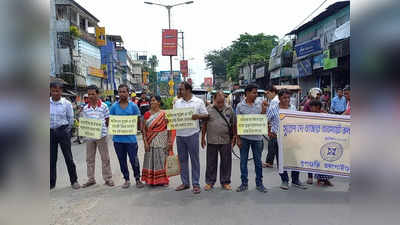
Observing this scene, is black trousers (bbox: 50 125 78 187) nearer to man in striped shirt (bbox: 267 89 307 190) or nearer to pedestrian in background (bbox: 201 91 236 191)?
pedestrian in background (bbox: 201 91 236 191)

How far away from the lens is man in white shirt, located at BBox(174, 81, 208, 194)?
209 inches

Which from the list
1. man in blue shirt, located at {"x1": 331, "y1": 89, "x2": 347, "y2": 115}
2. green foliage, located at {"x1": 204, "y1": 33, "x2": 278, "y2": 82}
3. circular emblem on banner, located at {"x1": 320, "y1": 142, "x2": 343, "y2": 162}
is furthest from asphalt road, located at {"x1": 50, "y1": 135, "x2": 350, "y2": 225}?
green foliage, located at {"x1": 204, "y1": 33, "x2": 278, "y2": 82}

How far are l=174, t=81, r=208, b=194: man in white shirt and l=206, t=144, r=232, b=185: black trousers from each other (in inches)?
8.5

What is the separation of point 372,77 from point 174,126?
4128mm

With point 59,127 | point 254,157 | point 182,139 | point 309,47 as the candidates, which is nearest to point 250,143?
point 254,157

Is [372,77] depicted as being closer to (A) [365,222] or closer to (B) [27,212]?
(A) [365,222]

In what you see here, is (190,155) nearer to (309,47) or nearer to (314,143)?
(314,143)

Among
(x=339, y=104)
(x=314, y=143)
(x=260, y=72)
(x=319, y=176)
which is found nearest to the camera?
(x=314, y=143)

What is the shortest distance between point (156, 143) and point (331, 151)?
111 inches

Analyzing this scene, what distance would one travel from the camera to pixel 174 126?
530 cm

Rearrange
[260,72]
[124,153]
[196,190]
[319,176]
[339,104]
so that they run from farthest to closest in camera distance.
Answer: [260,72] → [339,104] → [124,153] → [319,176] → [196,190]

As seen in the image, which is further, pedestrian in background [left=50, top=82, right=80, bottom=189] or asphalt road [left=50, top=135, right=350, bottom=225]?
pedestrian in background [left=50, top=82, right=80, bottom=189]

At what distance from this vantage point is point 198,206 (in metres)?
4.55

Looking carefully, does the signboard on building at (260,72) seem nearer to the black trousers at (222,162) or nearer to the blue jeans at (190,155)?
the black trousers at (222,162)
